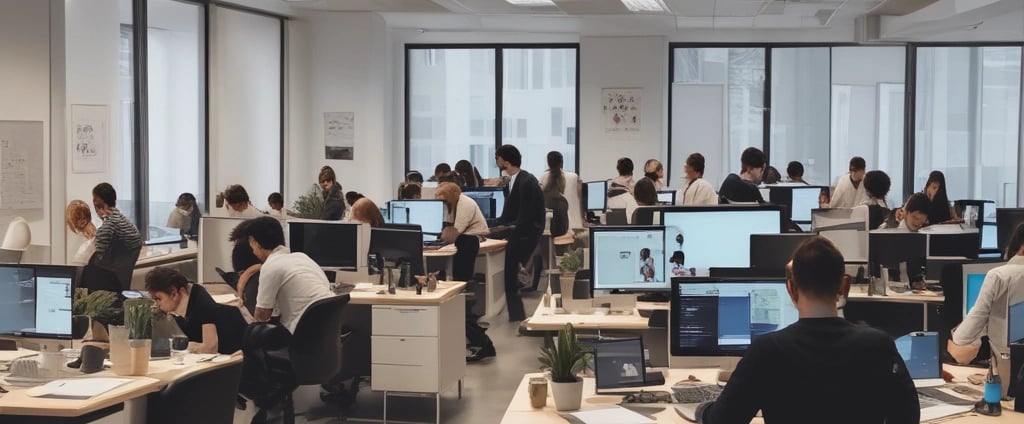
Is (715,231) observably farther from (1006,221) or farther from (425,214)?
(425,214)

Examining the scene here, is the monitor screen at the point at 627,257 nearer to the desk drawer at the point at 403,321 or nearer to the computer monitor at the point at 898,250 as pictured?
the desk drawer at the point at 403,321

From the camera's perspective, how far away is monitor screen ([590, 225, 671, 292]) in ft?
21.1

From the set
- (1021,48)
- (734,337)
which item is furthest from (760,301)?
(1021,48)

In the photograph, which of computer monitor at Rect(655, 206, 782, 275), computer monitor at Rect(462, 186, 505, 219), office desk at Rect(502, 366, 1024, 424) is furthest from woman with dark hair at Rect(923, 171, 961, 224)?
office desk at Rect(502, 366, 1024, 424)

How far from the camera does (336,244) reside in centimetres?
798

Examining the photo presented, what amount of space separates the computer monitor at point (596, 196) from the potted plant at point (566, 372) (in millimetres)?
9221

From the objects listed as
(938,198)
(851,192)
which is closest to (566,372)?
(938,198)

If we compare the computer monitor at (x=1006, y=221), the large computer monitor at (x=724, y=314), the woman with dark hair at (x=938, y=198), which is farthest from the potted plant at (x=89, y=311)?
the woman with dark hair at (x=938, y=198)

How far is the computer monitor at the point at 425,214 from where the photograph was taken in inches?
408

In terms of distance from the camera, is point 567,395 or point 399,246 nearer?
point 567,395

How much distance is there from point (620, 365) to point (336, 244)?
364cm

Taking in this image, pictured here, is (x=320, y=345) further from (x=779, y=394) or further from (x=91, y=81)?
(x=91, y=81)

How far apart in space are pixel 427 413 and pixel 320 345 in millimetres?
1519

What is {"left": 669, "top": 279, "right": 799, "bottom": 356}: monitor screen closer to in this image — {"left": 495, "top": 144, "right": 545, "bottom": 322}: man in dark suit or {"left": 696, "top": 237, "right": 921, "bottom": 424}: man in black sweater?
{"left": 696, "top": 237, "right": 921, "bottom": 424}: man in black sweater
